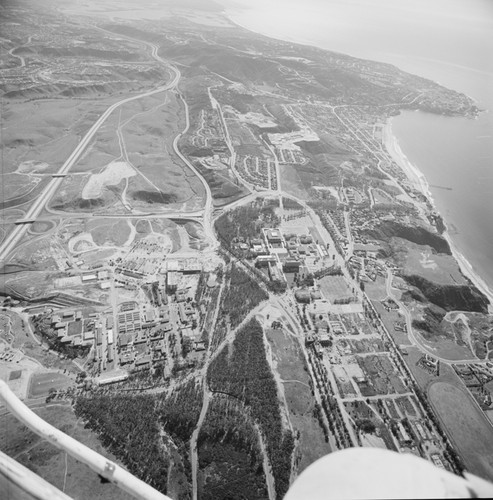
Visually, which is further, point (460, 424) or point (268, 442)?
point (460, 424)

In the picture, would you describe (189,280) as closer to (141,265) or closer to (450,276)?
(141,265)

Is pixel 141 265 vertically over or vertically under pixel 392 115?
under

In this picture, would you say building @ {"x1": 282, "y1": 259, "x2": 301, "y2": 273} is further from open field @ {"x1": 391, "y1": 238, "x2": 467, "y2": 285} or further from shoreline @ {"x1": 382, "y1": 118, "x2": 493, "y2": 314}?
shoreline @ {"x1": 382, "y1": 118, "x2": 493, "y2": 314}

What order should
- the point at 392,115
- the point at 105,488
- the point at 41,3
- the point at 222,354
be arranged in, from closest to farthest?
the point at 105,488 → the point at 222,354 → the point at 392,115 → the point at 41,3

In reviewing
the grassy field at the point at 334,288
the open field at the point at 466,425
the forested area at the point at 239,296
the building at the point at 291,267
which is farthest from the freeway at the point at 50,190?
the open field at the point at 466,425

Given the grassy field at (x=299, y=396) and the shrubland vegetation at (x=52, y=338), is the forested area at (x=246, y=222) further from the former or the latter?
the shrubland vegetation at (x=52, y=338)

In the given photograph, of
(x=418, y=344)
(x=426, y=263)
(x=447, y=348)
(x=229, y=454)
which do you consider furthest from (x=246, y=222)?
(x=229, y=454)

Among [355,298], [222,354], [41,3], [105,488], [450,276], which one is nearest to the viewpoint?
[105,488]

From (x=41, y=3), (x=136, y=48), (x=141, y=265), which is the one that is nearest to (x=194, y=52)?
(x=136, y=48)
